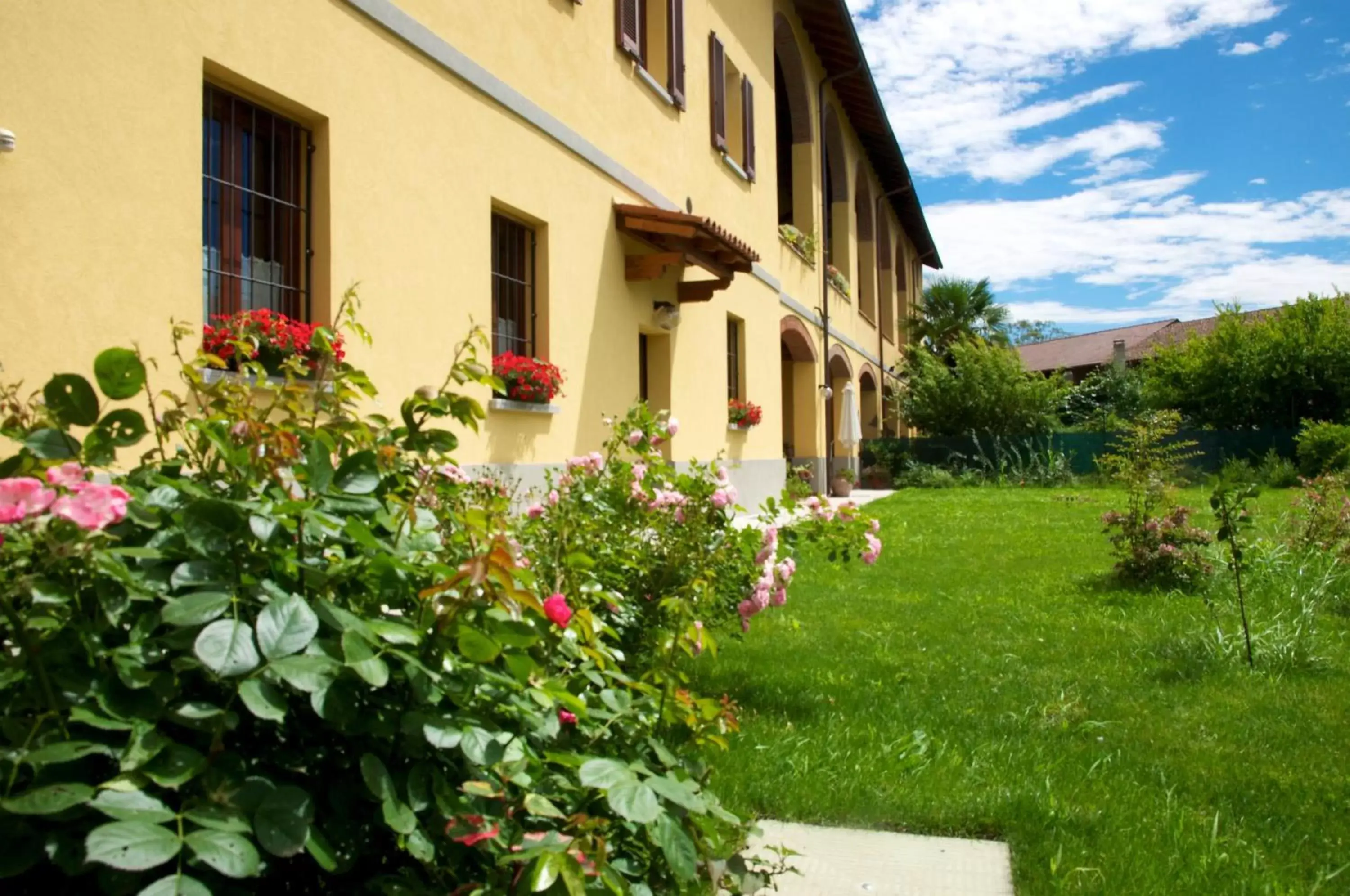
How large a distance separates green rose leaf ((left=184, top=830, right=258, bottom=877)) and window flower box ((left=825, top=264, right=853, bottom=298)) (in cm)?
1774

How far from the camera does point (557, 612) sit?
1.53 meters

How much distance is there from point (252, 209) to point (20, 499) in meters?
4.43

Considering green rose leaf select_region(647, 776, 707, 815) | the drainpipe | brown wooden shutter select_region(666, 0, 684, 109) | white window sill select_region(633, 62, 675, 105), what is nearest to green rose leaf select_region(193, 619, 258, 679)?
green rose leaf select_region(647, 776, 707, 815)

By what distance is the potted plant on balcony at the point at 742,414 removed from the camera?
12344 mm

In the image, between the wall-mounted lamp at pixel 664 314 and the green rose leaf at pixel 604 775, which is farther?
the wall-mounted lamp at pixel 664 314

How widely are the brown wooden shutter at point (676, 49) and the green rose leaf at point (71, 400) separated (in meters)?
9.50

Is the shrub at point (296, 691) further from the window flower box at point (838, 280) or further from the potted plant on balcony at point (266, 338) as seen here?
the window flower box at point (838, 280)

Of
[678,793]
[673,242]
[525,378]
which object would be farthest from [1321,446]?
[678,793]

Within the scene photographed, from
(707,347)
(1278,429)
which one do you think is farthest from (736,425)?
(1278,429)

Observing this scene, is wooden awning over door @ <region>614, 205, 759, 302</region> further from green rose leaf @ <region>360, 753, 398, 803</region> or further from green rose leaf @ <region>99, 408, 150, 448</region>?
green rose leaf @ <region>360, 753, 398, 803</region>

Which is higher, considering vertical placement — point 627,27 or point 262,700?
point 627,27

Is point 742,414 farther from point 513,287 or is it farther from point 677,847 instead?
point 677,847

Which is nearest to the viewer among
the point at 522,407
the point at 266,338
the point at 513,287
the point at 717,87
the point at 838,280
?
the point at 266,338

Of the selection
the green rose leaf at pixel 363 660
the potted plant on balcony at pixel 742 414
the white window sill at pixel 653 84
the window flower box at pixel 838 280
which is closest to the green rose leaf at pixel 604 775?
the green rose leaf at pixel 363 660
